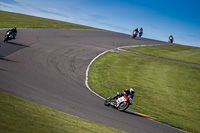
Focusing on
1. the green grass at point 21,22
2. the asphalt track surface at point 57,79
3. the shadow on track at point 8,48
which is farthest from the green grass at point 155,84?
the green grass at point 21,22

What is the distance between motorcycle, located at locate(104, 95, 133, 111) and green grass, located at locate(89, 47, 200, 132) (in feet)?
7.29

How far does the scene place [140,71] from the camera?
2322 cm

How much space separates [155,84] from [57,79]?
28.4 feet

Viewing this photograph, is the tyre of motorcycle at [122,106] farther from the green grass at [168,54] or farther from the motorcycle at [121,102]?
the green grass at [168,54]

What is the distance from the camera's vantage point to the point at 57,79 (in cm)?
1575

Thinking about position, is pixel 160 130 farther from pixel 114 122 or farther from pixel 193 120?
pixel 193 120

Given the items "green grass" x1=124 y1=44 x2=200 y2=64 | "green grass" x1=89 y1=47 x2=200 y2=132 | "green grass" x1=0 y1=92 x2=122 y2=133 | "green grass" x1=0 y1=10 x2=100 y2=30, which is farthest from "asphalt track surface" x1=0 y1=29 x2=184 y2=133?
"green grass" x1=124 y1=44 x2=200 y2=64

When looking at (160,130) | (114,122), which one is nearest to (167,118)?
(160,130)

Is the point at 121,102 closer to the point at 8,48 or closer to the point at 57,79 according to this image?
the point at 57,79

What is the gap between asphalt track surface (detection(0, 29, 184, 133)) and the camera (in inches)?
400

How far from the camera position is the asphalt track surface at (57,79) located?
10164 millimetres

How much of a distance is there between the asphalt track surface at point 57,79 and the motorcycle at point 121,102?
0.40 metres

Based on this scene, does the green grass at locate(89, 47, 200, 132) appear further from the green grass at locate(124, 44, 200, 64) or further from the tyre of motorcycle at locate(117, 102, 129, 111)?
the green grass at locate(124, 44, 200, 64)

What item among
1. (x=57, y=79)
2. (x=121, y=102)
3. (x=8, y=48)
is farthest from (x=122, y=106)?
(x=8, y=48)
